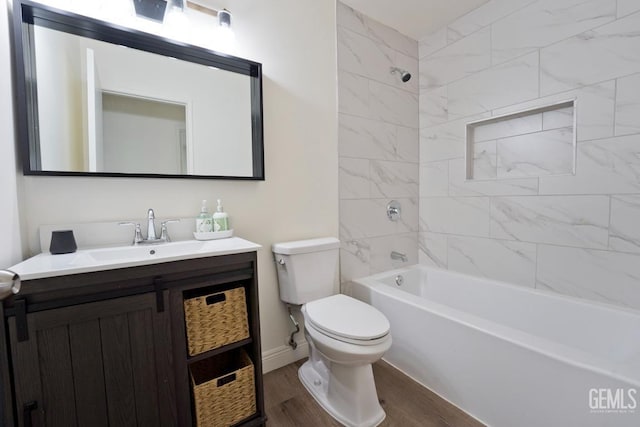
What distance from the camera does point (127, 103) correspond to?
1313mm

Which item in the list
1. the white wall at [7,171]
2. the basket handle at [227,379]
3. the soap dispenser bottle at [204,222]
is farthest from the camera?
the soap dispenser bottle at [204,222]

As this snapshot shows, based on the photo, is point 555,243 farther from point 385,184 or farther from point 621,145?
point 385,184

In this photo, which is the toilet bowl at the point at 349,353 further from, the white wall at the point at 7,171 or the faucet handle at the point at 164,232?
the white wall at the point at 7,171

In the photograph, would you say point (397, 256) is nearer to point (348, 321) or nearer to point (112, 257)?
point (348, 321)

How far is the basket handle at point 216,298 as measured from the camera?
1.17 m

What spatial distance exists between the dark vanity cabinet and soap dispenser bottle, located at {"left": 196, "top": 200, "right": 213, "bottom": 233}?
35 cm

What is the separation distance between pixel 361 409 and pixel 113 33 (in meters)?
2.13

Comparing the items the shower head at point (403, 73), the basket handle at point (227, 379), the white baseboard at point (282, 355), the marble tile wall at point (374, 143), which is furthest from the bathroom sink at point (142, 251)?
the shower head at point (403, 73)

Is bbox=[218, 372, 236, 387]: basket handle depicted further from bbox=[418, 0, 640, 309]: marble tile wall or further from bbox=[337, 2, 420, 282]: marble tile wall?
bbox=[418, 0, 640, 309]: marble tile wall

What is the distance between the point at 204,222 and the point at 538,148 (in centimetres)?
217

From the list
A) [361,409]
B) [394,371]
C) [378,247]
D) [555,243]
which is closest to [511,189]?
[555,243]

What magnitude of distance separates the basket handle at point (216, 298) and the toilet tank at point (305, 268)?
19.8 inches

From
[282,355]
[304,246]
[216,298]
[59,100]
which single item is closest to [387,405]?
[282,355]

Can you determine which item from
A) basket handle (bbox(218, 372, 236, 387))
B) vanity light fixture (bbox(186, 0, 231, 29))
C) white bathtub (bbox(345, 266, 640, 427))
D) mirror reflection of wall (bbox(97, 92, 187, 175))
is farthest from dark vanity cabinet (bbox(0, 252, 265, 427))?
vanity light fixture (bbox(186, 0, 231, 29))
